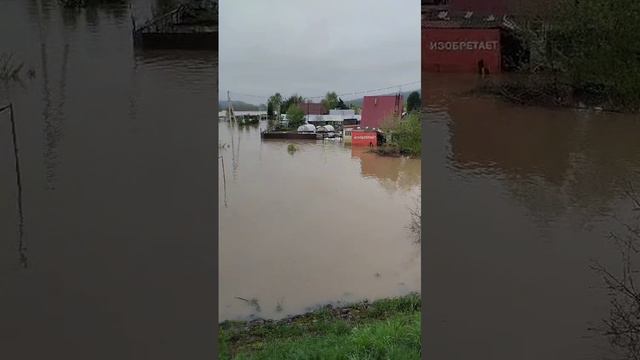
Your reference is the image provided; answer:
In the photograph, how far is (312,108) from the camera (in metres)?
2.68

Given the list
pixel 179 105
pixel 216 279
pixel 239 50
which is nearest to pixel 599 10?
pixel 239 50

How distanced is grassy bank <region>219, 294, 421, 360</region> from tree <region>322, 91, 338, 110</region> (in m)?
0.89

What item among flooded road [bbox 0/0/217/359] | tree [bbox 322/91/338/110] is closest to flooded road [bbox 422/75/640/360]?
tree [bbox 322/91/338/110]

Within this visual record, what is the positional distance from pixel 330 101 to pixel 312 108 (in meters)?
0.09

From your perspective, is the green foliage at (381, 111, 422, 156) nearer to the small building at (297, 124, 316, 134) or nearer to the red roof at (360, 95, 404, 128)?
the red roof at (360, 95, 404, 128)

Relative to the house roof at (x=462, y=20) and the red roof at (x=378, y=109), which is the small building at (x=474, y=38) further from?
the red roof at (x=378, y=109)

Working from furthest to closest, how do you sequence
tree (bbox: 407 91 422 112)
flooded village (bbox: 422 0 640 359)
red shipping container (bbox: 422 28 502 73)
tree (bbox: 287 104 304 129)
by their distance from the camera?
tree (bbox: 287 104 304 129)
tree (bbox: 407 91 422 112)
red shipping container (bbox: 422 28 502 73)
flooded village (bbox: 422 0 640 359)

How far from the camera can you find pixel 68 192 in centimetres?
231

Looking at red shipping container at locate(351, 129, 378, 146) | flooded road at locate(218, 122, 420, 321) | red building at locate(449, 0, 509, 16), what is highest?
red building at locate(449, 0, 509, 16)

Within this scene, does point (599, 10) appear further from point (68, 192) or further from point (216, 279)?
point (68, 192)

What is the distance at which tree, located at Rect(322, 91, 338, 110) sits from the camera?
2652mm

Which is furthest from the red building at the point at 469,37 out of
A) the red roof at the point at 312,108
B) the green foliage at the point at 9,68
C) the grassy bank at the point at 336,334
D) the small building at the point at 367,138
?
the green foliage at the point at 9,68

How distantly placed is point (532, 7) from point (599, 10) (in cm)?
26

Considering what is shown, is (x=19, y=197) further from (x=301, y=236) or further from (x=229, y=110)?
(x=301, y=236)
